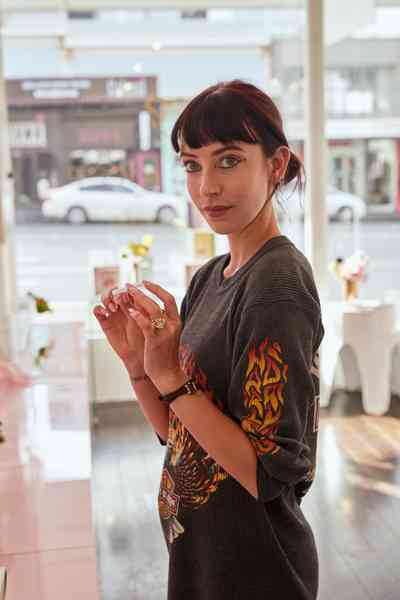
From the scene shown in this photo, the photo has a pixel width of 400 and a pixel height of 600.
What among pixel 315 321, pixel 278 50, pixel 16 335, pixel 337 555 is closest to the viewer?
pixel 315 321

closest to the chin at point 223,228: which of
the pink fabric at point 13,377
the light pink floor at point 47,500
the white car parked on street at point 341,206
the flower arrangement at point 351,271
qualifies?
the light pink floor at point 47,500

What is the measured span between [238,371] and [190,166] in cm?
32

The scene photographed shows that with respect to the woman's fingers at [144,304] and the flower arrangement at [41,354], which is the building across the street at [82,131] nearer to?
the flower arrangement at [41,354]

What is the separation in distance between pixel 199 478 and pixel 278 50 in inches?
193

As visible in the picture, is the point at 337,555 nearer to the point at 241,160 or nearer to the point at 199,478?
the point at 199,478

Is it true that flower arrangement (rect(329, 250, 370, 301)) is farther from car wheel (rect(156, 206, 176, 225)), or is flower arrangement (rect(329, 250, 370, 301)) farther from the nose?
the nose

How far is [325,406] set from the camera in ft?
16.9

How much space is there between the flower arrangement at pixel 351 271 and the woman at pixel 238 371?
390 centimetres

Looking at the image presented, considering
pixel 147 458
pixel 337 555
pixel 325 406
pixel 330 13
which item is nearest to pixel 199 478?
pixel 337 555

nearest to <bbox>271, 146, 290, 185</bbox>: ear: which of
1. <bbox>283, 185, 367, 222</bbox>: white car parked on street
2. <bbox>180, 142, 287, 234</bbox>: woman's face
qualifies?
<bbox>180, 142, 287, 234</bbox>: woman's face

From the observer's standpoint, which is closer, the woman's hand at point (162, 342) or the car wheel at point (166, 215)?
the woman's hand at point (162, 342)

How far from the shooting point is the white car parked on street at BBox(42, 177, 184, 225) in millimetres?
5801

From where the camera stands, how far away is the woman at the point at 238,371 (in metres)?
1.01

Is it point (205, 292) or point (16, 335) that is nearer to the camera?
point (205, 292)
